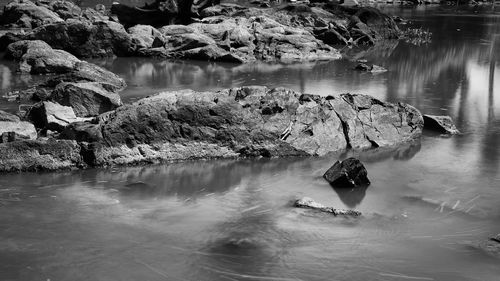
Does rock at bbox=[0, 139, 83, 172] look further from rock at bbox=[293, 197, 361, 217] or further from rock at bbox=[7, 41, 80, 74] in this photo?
rock at bbox=[7, 41, 80, 74]

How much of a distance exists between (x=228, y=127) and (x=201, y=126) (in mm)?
541

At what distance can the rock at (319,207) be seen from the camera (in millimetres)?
9456

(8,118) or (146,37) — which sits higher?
(146,37)

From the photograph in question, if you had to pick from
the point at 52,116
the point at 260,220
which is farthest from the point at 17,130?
the point at 260,220

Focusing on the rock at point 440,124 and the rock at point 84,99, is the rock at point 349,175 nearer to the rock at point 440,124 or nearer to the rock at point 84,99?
the rock at point 440,124

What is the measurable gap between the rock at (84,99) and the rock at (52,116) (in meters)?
0.56

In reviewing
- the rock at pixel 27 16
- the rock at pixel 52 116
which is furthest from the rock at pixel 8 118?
the rock at pixel 27 16

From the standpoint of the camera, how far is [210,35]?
27344 mm

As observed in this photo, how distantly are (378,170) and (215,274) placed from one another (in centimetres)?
523

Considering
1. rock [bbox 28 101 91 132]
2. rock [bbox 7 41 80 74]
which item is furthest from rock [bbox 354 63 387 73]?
rock [bbox 28 101 91 132]

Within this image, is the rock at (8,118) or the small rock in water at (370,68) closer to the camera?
the rock at (8,118)

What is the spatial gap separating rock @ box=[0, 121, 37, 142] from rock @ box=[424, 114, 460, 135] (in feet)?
29.2

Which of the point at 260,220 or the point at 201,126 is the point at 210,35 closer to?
the point at 201,126

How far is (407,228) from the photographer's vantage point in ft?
29.7
